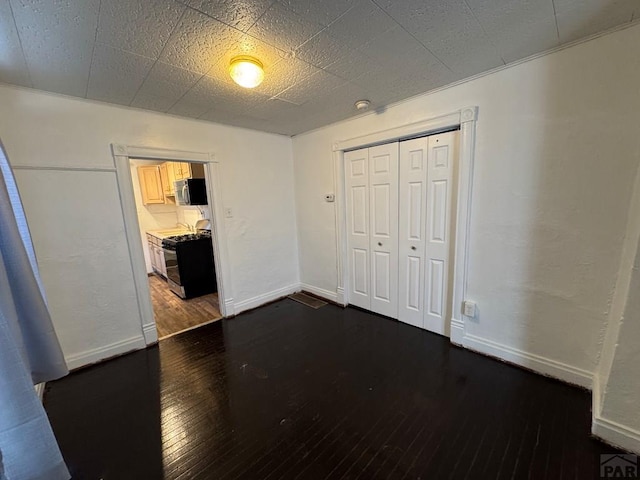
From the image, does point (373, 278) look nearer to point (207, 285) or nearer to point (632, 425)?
point (632, 425)

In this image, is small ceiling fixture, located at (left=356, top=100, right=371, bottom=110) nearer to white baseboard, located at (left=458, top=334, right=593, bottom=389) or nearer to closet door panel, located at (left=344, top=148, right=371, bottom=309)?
closet door panel, located at (left=344, top=148, right=371, bottom=309)

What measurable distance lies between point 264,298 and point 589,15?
379 cm

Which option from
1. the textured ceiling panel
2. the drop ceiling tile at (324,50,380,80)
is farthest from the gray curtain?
the drop ceiling tile at (324,50,380,80)

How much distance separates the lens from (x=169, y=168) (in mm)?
4824

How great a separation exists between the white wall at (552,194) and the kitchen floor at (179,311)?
305cm

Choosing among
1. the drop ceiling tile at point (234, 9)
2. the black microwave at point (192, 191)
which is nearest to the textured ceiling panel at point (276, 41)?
the drop ceiling tile at point (234, 9)

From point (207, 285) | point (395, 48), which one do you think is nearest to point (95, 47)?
point (395, 48)

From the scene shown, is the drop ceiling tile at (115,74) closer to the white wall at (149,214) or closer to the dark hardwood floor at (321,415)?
the dark hardwood floor at (321,415)

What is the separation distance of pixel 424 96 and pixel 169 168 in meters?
4.44

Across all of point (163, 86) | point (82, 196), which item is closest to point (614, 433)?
point (163, 86)

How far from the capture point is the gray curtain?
94 cm

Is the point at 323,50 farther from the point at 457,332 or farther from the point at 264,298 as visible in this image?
the point at 264,298

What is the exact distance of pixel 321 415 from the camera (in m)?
1.77

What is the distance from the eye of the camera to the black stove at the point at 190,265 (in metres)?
3.91
